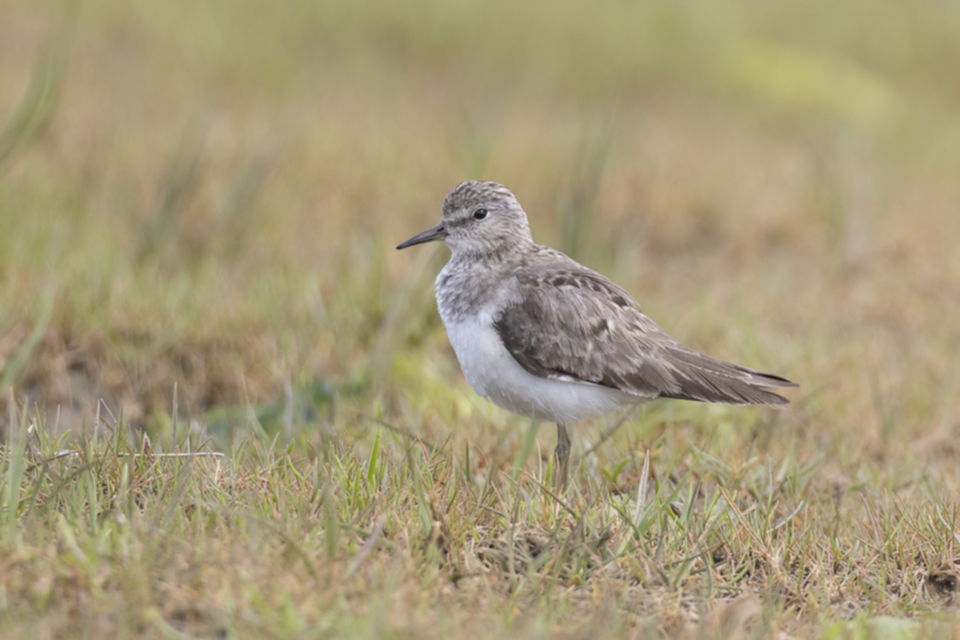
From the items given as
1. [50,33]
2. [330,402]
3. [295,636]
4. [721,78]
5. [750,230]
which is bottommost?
[330,402]

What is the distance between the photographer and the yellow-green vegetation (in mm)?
2760

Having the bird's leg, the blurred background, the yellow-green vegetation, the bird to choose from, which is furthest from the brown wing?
the blurred background

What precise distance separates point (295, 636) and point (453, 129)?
7505mm

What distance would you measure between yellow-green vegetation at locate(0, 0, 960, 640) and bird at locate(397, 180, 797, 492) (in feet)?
1.10

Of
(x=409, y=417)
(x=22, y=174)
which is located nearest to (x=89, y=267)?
(x=22, y=174)

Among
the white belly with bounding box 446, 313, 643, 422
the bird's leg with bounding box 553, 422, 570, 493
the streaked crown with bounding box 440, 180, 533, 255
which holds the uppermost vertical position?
the streaked crown with bounding box 440, 180, 533, 255

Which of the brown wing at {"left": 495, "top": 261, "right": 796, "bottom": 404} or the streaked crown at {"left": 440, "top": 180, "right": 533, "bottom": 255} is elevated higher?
the streaked crown at {"left": 440, "top": 180, "right": 533, "bottom": 255}

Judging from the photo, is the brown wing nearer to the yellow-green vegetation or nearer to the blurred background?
the yellow-green vegetation

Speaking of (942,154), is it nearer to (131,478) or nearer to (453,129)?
(453,129)

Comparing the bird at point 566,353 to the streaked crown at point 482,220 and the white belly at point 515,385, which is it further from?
the streaked crown at point 482,220

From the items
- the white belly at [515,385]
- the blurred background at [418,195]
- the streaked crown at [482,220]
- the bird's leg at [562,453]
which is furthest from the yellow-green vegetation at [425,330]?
the streaked crown at [482,220]

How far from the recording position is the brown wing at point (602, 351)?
3764 millimetres

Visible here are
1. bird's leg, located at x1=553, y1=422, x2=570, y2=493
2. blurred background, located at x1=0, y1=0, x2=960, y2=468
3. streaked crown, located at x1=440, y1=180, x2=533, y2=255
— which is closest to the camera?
bird's leg, located at x1=553, y1=422, x2=570, y2=493

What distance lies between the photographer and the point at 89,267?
5.84 m
